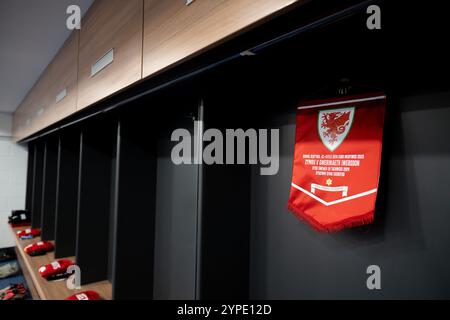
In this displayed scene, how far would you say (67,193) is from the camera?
1979 mm

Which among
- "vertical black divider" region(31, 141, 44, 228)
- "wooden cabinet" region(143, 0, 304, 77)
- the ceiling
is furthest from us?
"vertical black divider" region(31, 141, 44, 228)

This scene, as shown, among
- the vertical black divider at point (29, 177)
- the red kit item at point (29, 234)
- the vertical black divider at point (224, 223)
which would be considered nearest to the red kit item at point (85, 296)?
the vertical black divider at point (224, 223)

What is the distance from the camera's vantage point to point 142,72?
812 mm

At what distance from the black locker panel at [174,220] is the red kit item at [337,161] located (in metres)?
0.47

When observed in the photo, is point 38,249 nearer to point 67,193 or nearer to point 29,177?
point 67,193

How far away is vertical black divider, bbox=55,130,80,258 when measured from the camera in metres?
1.94

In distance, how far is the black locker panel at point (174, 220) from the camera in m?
1.10

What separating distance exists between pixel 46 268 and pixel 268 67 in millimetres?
1932

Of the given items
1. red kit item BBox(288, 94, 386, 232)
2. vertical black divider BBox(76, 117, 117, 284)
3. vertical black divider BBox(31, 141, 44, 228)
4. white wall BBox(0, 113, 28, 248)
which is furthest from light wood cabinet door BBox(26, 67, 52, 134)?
red kit item BBox(288, 94, 386, 232)

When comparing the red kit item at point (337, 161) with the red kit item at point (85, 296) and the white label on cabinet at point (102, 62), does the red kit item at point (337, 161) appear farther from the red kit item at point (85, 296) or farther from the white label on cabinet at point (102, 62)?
the red kit item at point (85, 296)

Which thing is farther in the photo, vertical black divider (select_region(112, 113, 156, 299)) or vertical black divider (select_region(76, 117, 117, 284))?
vertical black divider (select_region(76, 117, 117, 284))

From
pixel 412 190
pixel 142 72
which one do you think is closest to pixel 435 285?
pixel 412 190

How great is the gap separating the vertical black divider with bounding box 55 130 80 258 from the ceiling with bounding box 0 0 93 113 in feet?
2.20

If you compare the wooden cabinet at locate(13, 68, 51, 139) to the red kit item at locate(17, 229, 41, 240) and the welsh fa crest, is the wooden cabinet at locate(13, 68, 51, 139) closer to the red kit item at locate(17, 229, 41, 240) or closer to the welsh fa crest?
the red kit item at locate(17, 229, 41, 240)
